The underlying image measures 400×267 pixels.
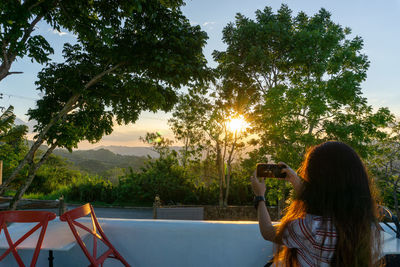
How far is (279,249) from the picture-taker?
1.30 meters

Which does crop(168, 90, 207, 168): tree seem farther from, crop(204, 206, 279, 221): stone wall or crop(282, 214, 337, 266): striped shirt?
crop(282, 214, 337, 266): striped shirt

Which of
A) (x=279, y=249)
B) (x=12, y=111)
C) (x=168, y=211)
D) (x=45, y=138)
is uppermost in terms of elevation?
(x=12, y=111)

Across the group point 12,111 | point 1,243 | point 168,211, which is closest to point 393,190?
point 168,211

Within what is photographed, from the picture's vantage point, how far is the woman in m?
1.06

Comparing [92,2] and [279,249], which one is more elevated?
[92,2]

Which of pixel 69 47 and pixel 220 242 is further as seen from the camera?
pixel 69 47

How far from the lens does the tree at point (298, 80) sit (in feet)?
20.4

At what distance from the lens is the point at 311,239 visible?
3.52 feet

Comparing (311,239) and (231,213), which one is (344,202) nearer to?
(311,239)

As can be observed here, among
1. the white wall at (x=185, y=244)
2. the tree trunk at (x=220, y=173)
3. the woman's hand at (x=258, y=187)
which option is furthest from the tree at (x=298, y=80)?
the woman's hand at (x=258, y=187)

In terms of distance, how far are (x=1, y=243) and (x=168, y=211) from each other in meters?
5.64

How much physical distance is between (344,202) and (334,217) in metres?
0.07

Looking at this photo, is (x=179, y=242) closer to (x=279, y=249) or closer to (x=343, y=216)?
(x=279, y=249)

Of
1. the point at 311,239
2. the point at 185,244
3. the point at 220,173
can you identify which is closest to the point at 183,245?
the point at 185,244
